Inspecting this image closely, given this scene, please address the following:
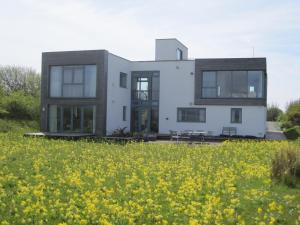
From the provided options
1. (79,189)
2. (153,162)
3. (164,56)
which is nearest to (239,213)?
(79,189)

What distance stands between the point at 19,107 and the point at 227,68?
16.7 m

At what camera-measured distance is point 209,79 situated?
31812mm

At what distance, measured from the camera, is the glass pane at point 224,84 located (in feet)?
102

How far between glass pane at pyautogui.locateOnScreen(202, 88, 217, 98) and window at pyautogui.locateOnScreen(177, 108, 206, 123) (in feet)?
3.37

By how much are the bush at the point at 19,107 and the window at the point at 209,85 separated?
1386 centimetres

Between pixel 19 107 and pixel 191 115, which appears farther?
pixel 19 107

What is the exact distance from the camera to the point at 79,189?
29.3 ft

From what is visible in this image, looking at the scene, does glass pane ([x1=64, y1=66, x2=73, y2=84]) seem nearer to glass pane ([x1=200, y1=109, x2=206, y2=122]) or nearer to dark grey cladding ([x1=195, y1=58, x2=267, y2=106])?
dark grey cladding ([x1=195, y1=58, x2=267, y2=106])

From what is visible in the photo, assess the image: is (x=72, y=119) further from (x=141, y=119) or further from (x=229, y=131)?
(x=229, y=131)

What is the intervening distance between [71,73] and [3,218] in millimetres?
24986

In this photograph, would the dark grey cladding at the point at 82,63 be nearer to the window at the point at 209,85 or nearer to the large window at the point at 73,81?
the large window at the point at 73,81

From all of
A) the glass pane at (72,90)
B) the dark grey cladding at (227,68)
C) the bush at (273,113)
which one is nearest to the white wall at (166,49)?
the dark grey cladding at (227,68)

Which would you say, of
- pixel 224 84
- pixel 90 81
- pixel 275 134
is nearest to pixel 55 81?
pixel 90 81

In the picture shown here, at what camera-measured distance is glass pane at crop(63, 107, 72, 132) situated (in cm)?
3111
